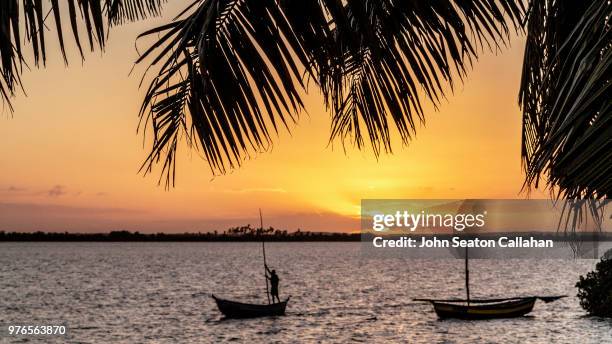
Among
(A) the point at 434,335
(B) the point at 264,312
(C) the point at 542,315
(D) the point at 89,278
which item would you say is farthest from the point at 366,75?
(D) the point at 89,278

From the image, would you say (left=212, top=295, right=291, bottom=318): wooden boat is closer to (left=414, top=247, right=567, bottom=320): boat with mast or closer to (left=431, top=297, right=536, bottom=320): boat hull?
(left=414, top=247, right=567, bottom=320): boat with mast

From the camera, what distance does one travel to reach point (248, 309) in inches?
1788

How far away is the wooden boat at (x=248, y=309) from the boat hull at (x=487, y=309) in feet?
30.3

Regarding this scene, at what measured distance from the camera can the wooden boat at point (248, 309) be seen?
44844 mm

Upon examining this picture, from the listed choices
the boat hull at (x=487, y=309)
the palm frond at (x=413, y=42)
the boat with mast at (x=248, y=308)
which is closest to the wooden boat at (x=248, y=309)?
the boat with mast at (x=248, y=308)

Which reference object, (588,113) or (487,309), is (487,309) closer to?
(487,309)

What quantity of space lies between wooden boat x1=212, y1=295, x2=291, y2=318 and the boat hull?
9.24 meters

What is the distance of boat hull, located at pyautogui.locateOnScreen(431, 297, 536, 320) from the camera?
1567 inches

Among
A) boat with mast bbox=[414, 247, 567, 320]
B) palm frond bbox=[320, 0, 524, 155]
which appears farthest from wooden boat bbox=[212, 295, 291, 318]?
palm frond bbox=[320, 0, 524, 155]

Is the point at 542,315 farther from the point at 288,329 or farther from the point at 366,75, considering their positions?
the point at 366,75

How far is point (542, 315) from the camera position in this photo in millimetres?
47719

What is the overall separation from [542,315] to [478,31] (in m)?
48.1

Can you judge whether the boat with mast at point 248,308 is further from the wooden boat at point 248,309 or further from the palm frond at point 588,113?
the palm frond at point 588,113

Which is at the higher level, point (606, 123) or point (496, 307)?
point (606, 123)
